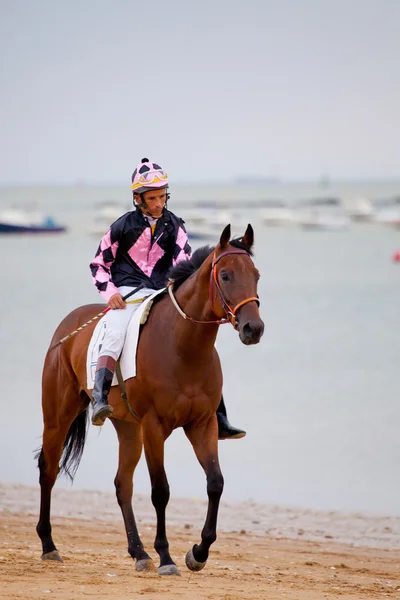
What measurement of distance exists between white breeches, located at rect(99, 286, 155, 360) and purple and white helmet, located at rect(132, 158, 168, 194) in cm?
78

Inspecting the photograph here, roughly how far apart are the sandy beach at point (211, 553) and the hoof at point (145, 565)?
6 cm

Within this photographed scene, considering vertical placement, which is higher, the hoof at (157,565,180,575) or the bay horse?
the bay horse

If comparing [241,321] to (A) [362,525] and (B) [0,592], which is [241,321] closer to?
(B) [0,592]

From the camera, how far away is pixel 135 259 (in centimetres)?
850

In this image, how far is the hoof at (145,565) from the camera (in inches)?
317

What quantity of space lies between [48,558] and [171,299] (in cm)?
223

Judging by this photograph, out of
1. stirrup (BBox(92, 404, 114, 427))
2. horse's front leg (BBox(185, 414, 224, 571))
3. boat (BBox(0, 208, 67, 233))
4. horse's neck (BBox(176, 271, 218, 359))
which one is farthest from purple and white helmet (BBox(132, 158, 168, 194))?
boat (BBox(0, 208, 67, 233))

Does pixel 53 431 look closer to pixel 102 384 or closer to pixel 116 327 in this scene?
pixel 102 384

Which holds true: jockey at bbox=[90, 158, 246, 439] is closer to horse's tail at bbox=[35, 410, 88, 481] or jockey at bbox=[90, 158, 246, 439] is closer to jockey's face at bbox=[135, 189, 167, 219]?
jockey's face at bbox=[135, 189, 167, 219]

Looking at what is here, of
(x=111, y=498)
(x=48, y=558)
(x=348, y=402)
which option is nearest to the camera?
(x=48, y=558)

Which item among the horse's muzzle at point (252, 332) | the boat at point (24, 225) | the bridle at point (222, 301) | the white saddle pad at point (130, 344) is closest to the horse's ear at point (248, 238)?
the bridle at point (222, 301)

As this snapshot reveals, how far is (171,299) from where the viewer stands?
794 cm

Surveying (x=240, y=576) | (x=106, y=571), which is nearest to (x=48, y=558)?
(x=106, y=571)

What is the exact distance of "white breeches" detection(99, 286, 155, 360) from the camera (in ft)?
26.5
